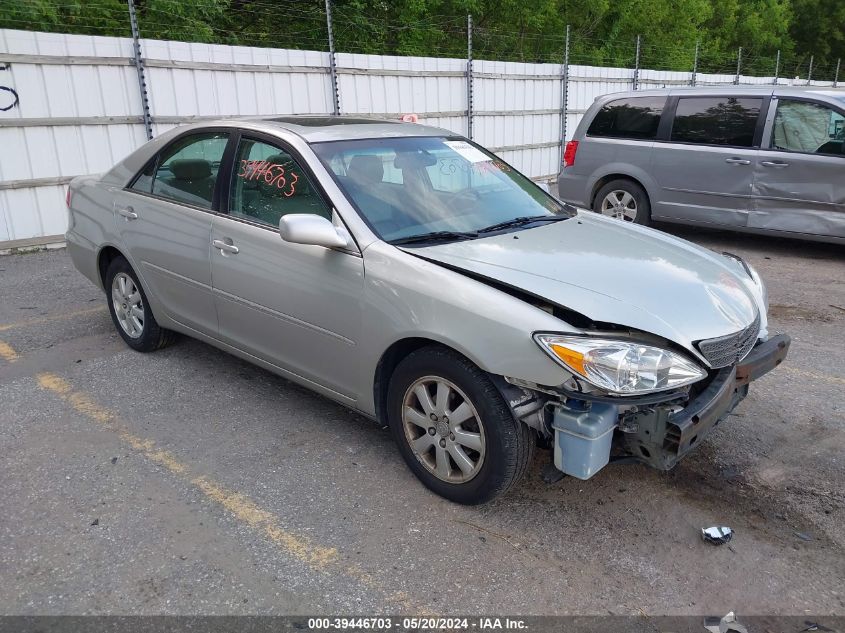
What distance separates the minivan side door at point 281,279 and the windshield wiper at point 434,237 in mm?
217

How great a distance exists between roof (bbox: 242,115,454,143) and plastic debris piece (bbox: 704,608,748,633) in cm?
283

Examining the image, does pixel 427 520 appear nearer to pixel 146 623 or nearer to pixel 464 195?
pixel 146 623

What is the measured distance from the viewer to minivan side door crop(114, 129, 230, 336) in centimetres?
419

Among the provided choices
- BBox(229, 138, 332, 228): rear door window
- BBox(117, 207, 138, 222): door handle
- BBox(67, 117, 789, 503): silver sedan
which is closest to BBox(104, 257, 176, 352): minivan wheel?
BBox(67, 117, 789, 503): silver sedan

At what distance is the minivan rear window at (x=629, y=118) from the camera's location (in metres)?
8.43

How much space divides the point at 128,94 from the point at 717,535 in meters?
8.16

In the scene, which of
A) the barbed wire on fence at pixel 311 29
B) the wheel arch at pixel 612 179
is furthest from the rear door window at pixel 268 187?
the barbed wire on fence at pixel 311 29

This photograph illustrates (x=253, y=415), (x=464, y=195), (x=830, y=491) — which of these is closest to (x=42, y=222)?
(x=253, y=415)

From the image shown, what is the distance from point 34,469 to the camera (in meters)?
3.53

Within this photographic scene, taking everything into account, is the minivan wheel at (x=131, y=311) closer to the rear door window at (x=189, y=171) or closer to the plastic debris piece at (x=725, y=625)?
the rear door window at (x=189, y=171)

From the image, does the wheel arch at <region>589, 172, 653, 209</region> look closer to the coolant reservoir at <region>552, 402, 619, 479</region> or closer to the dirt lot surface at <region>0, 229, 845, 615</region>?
the dirt lot surface at <region>0, 229, 845, 615</region>

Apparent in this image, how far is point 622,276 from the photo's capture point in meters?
3.17

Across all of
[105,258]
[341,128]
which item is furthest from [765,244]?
[105,258]

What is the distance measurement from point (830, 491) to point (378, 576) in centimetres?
212
